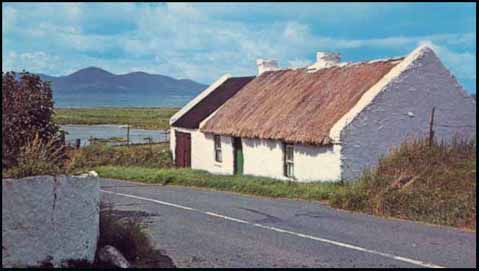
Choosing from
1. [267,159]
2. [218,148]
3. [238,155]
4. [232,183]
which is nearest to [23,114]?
[232,183]

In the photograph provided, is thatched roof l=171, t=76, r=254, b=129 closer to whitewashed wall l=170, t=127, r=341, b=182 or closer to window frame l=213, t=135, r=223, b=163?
whitewashed wall l=170, t=127, r=341, b=182

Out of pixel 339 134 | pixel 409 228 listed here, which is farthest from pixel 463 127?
pixel 409 228

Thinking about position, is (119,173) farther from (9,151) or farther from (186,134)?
(9,151)

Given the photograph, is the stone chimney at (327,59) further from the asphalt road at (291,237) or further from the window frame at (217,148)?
the asphalt road at (291,237)

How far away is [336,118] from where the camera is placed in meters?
22.5

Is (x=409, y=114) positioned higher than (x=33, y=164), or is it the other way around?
(x=409, y=114)

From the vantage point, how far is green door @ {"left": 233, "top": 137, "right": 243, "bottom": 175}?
2781cm

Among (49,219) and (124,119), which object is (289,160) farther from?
(124,119)

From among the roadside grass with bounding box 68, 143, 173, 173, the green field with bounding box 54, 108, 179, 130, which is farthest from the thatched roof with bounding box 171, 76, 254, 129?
the green field with bounding box 54, 108, 179, 130

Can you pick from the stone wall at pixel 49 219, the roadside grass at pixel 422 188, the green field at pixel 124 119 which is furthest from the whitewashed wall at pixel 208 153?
the green field at pixel 124 119

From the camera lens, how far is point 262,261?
413 inches

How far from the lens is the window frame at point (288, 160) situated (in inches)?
961

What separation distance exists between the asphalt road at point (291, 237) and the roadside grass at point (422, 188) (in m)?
0.59

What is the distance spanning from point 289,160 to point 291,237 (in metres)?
11.8
